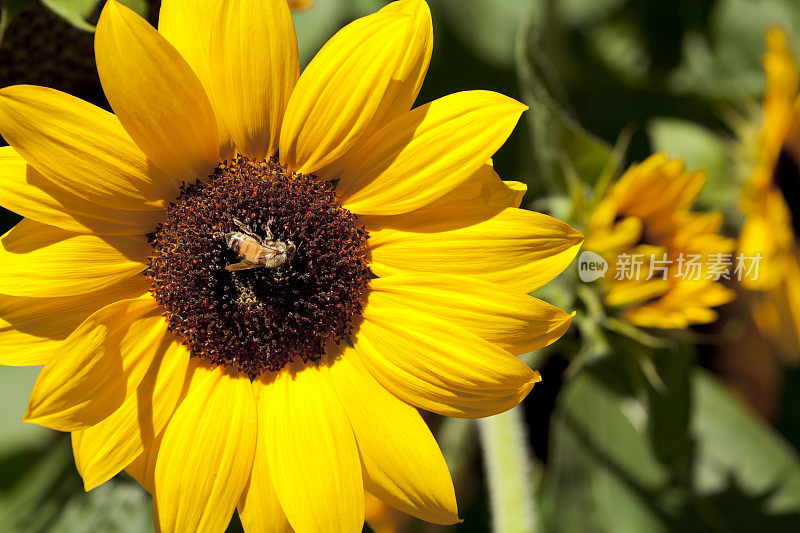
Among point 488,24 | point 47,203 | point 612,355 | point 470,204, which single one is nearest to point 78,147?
point 47,203

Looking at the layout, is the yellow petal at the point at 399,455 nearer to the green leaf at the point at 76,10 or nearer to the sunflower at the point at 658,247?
the sunflower at the point at 658,247

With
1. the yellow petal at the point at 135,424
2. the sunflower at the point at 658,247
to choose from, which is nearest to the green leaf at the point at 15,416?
the yellow petal at the point at 135,424

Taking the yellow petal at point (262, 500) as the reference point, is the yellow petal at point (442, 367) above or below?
above

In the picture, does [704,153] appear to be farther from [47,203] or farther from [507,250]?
[47,203]

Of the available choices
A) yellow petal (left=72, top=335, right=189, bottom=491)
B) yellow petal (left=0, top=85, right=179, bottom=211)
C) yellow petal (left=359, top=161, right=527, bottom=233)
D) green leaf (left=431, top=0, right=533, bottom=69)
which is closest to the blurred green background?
green leaf (left=431, top=0, right=533, bottom=69)

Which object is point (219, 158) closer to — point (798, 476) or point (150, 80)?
point (150, 80)

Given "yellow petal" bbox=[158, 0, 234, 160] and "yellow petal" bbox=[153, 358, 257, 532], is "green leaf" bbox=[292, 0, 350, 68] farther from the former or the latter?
"yellow petal" bbox=[153, 358, 257, 532]
